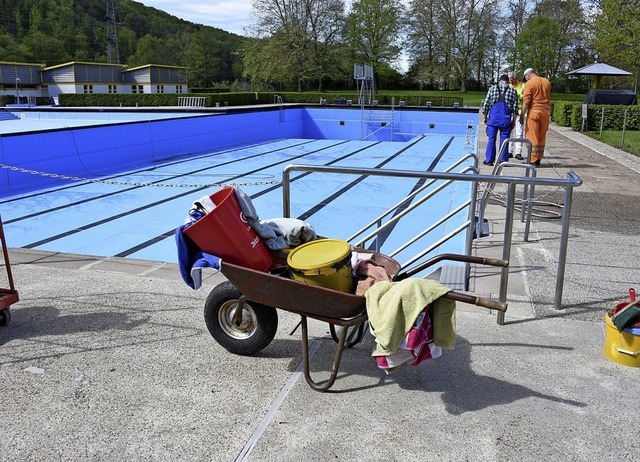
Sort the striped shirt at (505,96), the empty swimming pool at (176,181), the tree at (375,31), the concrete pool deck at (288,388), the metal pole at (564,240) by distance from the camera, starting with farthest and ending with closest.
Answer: the tree at (375,31)
the striped shirt at (505,96)
the empty swimming pool at (176,181)
the metal pole at (564,240)
the concrete pool deck at (288,388)

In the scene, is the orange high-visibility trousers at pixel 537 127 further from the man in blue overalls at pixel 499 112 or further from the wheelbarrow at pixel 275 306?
the wheelbarrow at pixel 275 306

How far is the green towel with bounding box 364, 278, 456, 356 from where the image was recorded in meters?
2.61

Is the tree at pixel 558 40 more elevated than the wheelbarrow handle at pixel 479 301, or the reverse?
the tree at pixel 558 40

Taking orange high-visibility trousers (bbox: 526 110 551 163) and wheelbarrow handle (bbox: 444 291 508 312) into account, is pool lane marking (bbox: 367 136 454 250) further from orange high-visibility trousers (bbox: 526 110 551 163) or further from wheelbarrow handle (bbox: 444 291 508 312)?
wheelbarrow handle (bbox: 444 291 508 312)

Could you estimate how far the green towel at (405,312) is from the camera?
261cm

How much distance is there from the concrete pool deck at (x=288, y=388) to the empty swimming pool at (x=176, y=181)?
1256mm

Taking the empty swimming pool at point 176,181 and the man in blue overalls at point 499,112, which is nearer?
the empty swimming pool at point 176,181

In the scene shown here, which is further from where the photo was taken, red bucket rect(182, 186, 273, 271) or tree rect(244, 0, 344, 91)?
tree rect(244, 0, 344, 91)

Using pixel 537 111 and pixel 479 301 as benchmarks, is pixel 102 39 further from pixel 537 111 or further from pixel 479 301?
pixel 479 301

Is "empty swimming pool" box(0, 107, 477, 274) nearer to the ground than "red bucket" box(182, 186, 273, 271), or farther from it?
nearer to the ground

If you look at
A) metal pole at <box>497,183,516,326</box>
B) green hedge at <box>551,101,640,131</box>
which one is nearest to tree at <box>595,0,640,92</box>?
green hedge at <box>551,101,640,131</box>

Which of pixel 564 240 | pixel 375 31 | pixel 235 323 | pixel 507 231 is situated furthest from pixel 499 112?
pixel 375 31

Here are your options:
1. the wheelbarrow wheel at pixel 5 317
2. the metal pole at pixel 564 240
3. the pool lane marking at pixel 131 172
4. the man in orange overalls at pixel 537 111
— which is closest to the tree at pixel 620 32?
the pool lane marking at pixel 131 172

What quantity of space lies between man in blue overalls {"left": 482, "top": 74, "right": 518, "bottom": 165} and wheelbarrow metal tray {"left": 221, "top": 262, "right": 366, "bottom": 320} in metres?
8.16
